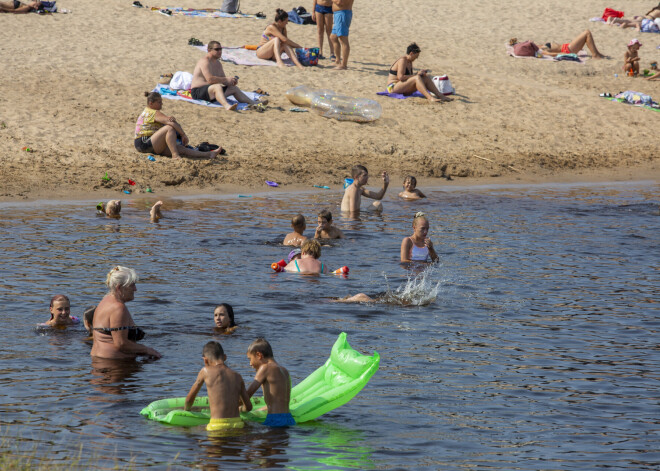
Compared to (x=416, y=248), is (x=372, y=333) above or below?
below

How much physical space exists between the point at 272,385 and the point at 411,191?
1188cm

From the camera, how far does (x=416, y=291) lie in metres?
12.6

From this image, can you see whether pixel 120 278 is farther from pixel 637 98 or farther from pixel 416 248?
pixel 637 98

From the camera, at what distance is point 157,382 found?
9.06 m

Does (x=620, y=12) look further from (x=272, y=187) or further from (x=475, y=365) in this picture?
(x=475, y=365)

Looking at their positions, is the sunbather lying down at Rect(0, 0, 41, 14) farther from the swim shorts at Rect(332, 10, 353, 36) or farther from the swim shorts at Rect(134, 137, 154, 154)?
the swim shorts at Rect(134, 137, 154, 154)

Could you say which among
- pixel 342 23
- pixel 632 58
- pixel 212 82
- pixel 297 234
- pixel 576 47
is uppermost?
pixel 576 47

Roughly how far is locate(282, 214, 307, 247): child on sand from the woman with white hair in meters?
5.29

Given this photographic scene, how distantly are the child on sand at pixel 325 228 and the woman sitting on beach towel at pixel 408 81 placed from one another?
9690 millimetres

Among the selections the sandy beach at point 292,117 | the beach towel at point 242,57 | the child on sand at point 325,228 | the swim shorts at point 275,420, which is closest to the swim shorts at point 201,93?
the sandy beach at point 292,117

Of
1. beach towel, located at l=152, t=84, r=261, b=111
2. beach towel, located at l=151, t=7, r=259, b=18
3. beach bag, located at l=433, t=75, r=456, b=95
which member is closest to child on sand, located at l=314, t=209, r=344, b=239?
beach towel, located at l=152, t=84, r=261, b=111

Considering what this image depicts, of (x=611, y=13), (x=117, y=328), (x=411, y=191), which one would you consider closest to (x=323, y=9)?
(x=411, y=191)

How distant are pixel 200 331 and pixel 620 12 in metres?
28.9

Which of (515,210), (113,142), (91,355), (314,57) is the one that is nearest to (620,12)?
(314,57)
